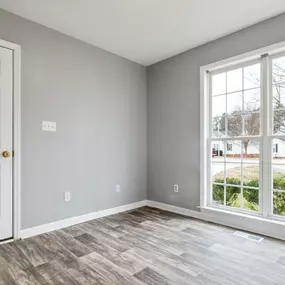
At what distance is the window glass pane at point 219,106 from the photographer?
3.11 m

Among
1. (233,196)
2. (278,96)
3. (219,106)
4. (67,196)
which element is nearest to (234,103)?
(219,106)

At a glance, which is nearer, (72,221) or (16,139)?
(16,139)

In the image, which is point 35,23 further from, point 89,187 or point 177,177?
point 177,177

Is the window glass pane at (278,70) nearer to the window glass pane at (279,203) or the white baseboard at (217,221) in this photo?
the window glass pane at (279,203)

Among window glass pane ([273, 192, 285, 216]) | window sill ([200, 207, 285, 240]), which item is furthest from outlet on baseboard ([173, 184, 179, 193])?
window glass pane ([273, 192, 285, 216])

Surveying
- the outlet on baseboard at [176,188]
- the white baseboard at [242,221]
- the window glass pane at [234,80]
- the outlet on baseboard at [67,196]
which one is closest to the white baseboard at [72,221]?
the outlet on baseboard at [67,196]

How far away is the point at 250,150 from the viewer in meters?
2.84

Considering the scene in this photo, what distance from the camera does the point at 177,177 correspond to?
3520 millimetres

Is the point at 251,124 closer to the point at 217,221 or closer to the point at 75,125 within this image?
the point at 217,221

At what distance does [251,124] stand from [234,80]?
65cm

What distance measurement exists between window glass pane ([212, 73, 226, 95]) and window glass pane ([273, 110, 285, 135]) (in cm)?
75

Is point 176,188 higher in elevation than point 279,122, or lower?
lower

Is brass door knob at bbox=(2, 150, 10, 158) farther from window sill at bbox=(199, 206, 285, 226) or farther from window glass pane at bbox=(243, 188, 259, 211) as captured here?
window glass pane at bbox=(243, 188, 259, 211)

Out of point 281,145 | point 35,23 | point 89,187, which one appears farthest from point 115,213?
point 35,23
